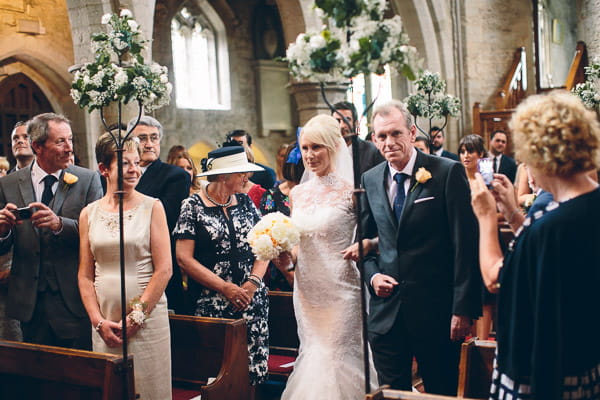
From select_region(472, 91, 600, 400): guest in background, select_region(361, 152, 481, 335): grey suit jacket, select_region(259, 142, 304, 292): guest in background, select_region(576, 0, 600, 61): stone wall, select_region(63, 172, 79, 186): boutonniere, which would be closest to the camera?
select_region(472, 91, 600, 400): guest in background

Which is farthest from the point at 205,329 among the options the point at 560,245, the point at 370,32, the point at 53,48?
the point at 53,48

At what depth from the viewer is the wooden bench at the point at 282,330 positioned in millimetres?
4668

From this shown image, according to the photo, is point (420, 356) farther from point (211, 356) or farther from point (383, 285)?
point (211, 356)

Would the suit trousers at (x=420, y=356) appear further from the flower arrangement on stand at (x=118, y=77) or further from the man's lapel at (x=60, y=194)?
the man's lapel at (x=60, y=194)

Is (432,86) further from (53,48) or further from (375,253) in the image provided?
(53,48)

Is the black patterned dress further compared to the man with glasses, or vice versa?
the man with glasses

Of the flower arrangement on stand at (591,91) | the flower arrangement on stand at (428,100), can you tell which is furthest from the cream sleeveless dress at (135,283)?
the flower arrangement on stand at (591,91)

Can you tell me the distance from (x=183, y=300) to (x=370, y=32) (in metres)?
2.60

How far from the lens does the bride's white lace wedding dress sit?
3.66 meters

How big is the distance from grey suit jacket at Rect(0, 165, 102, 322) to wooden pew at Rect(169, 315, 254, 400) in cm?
58

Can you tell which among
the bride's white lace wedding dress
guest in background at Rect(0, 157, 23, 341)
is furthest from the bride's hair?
guest in background at Rect(0, 157, 23, 341)

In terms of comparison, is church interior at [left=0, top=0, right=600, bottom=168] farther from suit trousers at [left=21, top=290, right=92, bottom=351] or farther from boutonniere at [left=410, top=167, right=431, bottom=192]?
boutonniere at [left=410, top=167, right=431, bottom=192]

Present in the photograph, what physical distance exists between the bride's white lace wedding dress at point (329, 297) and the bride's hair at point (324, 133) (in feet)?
0.66

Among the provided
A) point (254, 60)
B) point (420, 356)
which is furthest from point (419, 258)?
point (254, 60)
